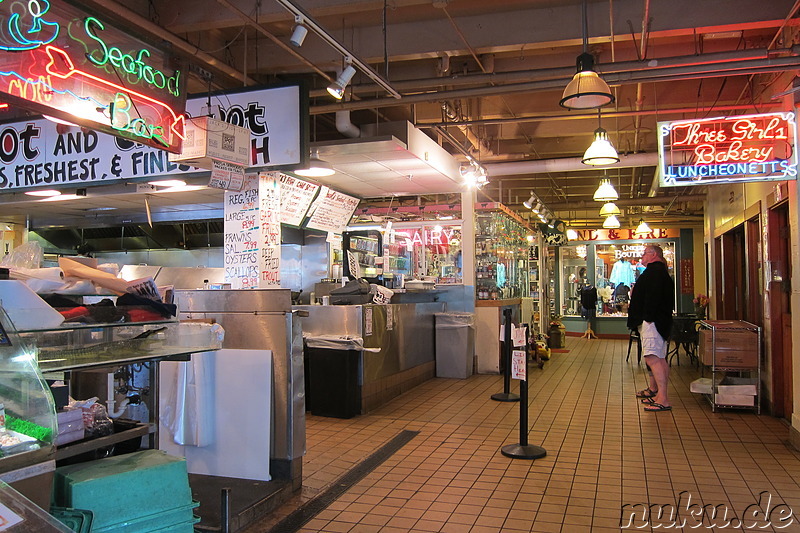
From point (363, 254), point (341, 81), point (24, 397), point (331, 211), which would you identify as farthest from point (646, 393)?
point (24, 397)

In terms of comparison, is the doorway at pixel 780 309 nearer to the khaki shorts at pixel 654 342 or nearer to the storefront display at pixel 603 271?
the khaki shorts at pixel 654 342

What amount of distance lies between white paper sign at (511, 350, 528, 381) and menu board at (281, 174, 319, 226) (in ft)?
13.0

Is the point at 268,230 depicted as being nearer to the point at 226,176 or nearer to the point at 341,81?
the point at 226,176

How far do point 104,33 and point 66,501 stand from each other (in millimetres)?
2545

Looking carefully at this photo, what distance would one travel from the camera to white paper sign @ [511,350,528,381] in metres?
5.67

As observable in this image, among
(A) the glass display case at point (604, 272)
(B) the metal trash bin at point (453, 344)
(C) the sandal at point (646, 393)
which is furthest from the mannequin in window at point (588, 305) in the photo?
(C) the sandal at point (646, 393)

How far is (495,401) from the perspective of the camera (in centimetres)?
840

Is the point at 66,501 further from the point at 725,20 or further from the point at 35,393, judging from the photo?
the point at 725,20

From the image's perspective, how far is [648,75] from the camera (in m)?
6.52

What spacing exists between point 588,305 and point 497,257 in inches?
305

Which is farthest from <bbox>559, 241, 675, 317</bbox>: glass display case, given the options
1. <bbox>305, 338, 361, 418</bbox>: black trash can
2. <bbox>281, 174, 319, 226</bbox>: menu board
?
<bbox>305, 338, 361, 418</bbox>: black trash can

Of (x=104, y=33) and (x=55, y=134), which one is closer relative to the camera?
(x=104, y=33)

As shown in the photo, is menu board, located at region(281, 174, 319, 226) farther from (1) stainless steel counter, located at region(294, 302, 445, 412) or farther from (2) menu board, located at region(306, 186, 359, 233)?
(1) stainless steel counter, located at region(294, 302, 445, 412)

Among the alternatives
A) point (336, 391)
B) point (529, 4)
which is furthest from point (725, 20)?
point (336, 391)
